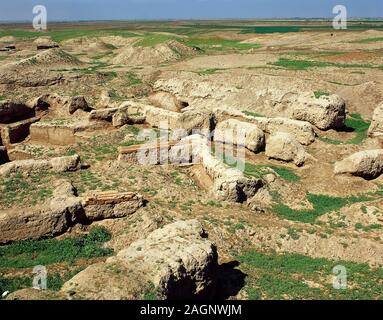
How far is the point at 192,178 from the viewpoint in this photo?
20078mm

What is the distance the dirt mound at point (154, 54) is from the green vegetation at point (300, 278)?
32.5 metres

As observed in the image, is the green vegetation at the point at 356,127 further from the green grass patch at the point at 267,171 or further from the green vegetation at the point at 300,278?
the green vegetation at the point at 300,278

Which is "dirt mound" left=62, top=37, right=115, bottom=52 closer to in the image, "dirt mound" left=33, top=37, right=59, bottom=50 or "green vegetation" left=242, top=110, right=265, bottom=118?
"dirt mound" left=33, top=37, right=59, bottom=50

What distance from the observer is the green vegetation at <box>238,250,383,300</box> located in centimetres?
1288

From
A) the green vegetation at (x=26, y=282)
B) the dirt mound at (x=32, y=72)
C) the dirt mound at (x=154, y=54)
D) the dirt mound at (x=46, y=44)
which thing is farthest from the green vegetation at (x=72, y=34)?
the green vegetation at (x=26, y=282)

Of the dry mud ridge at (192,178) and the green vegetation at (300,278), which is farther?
the green vegetation at (300,278)

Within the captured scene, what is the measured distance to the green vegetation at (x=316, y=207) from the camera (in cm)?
1775

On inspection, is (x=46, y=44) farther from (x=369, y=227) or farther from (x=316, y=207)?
(x=369, y=227)

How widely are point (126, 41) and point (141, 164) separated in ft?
168

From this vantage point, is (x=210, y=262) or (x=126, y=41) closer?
(x=210, y=262)

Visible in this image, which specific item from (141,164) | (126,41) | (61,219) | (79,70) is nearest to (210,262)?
(61,219)

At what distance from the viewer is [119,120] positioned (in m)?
26.2

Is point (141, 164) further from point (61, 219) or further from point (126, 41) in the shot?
point (126, 41)

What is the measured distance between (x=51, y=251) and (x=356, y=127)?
1957 centimetres
